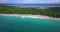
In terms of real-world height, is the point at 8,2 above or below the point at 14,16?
above

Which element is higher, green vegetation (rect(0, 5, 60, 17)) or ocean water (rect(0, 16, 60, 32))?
green vegetation (rect(0, 5, 60, 17))

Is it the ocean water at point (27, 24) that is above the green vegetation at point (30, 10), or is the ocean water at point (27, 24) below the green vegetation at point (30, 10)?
below

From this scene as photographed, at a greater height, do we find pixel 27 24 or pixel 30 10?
pixel 30 10

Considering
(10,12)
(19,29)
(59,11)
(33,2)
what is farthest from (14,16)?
(59,11)

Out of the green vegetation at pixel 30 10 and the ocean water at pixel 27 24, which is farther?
the green vegetation at pixel 30 10

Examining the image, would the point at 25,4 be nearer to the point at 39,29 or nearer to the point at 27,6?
the point at 27,6

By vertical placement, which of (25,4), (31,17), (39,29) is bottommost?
(39,29)

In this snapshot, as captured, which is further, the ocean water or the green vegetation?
the green vegetation
